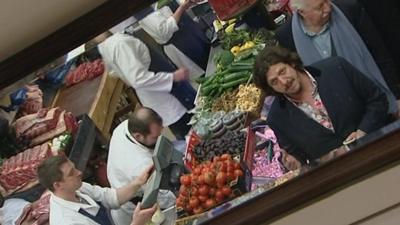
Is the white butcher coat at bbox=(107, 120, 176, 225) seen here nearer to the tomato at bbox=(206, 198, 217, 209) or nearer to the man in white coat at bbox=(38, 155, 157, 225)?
the man in white coat at bbox=(38, 155, 157, 225)

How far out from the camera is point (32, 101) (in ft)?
5.22

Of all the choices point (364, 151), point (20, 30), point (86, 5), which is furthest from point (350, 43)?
point (20, 30)

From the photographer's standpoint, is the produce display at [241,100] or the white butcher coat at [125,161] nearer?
the produce display at [241,100]

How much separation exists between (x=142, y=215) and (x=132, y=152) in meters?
0.13

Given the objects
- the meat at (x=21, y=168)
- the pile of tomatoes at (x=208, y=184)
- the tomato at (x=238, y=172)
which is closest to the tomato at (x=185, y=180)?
the pile of tomatoes at (x=208, y=184)

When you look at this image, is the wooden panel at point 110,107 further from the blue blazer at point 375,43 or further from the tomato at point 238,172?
the blue blazer at point 375,43

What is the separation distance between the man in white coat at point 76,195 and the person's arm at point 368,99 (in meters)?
0.46

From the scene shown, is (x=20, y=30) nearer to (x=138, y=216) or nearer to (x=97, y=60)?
(x=97, y=60)

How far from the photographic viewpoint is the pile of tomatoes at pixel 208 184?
1421 mm

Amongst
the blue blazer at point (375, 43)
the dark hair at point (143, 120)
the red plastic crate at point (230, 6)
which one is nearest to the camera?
the blue blazer at point (375, 43)

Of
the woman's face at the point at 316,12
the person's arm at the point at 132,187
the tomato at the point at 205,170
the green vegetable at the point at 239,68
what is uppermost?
the woman's face at the point at 316,12

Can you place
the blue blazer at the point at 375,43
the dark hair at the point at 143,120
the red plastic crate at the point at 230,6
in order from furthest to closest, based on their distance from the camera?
the dark hair at the point at 143,120, the red plastic crate at the point at 230,6, the blue blazer at the point at 375,43

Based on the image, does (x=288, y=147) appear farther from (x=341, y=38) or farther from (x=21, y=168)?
(x=21, y=168)

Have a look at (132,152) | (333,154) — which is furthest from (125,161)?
(333,154)
